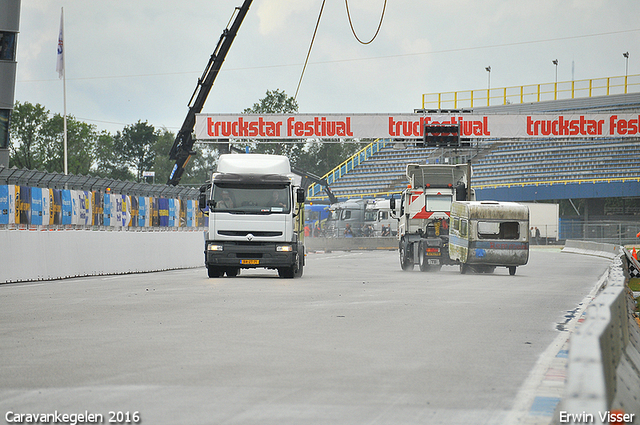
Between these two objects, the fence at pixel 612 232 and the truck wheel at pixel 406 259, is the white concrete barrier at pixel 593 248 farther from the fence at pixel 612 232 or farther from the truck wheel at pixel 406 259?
the truck wheel at pixel 406 259

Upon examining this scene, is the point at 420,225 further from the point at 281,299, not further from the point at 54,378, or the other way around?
the point at 54,378

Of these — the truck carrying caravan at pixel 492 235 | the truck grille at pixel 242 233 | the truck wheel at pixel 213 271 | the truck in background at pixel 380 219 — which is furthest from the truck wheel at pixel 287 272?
the truck in background at pixel 380 219

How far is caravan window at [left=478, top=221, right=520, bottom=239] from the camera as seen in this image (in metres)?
27.6

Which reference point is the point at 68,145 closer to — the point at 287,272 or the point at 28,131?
the point at 28,131

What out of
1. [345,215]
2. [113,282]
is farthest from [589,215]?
[113,282]

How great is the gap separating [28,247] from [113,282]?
2094mm

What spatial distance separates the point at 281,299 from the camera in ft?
52.4

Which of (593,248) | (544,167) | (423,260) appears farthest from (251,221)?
(544,167)

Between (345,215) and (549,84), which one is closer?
(345,215)

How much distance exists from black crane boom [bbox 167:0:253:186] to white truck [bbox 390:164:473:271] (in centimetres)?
2003

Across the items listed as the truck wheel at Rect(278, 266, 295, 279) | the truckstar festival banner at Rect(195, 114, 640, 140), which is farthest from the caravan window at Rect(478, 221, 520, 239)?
the truckstar festival banner at Rect(195, 114, 640, 140)

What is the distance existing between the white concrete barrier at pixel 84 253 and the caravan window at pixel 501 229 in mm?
9718

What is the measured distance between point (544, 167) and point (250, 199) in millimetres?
50890

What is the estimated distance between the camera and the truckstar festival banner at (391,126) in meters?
A: 49.1
